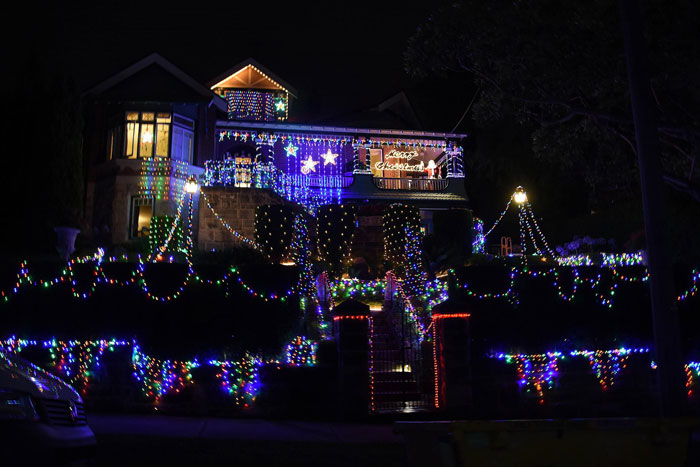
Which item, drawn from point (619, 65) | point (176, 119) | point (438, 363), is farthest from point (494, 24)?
point (176, 119)

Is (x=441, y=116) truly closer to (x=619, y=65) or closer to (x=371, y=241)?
(x=371, y=241)

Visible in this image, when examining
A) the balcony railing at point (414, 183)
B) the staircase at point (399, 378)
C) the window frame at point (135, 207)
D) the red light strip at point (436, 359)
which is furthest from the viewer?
the balcony railing at point (414, 183)

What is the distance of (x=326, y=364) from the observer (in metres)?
10.3

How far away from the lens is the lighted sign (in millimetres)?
29703

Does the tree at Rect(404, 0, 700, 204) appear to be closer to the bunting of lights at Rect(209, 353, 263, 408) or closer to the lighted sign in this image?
the bunting of lights at Rect(209, 353, 263, 408)

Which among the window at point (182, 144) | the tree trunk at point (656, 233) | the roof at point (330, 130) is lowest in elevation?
the tree trunk at point (656, 233)

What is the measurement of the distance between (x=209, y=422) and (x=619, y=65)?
419 inches

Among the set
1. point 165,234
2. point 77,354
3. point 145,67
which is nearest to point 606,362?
point 77,354

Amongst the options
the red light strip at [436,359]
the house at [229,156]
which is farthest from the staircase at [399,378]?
the house at [229,156]

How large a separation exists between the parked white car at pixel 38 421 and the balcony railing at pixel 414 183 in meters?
22.6

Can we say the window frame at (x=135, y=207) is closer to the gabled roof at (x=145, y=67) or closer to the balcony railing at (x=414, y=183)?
the gabled roof at (x=145, y=67)

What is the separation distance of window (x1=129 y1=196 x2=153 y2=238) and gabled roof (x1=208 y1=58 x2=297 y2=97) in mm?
8098

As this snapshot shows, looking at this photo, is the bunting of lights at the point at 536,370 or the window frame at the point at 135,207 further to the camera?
the window frame at the point at 135,207

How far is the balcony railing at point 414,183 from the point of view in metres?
27.1
